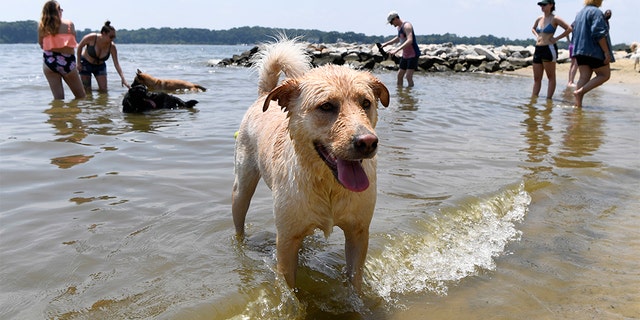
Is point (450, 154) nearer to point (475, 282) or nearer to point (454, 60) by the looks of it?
point (475, 282)

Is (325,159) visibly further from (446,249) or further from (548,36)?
(548,36)

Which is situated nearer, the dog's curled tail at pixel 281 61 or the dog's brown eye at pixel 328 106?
the dog's brown eye at pixel 328 106

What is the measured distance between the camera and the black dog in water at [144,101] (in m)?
11.3

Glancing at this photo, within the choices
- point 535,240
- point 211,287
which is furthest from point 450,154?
point 211,287

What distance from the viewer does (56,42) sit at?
11117 millimetres

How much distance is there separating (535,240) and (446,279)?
1.27 metres

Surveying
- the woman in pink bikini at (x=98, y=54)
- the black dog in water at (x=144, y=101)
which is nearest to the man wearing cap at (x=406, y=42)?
the black dog in water at (x=144, y=101)

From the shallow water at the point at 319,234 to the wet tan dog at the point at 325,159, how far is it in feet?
1.80

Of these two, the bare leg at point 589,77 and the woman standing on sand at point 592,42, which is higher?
the woman standing on sand at point 592,42

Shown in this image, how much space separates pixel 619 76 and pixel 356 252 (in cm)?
2592

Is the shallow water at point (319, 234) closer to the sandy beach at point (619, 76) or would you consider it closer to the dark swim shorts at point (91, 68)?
the dark swim shorts at point (91, 68)

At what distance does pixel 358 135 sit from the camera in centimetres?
290

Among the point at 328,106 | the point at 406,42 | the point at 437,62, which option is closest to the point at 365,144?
the point at 328,106

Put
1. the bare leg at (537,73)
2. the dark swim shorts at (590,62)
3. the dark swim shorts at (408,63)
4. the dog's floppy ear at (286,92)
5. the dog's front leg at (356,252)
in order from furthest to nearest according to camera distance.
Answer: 1. the dark swim shorts at (408,63)
2. the bare leg at (537,73)
3. the dark swim shorts at (590,62)
4. the dog's front leg at (356,252)
5. the dog's floppy ear at (286,92)
